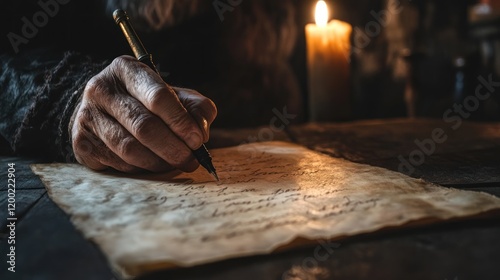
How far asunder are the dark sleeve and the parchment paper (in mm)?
188

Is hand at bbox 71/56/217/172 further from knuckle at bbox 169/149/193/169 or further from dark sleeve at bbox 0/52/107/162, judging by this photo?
dark sleeve at bbox 0/52/107/162

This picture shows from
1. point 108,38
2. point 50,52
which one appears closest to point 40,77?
point 50,52

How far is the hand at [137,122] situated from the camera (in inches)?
28.0

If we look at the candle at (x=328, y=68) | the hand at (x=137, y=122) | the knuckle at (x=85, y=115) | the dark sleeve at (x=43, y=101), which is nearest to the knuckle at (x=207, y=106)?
the hand at (x=137, y=122)

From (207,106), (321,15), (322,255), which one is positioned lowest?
(322,255)

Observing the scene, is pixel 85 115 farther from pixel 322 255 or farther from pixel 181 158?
pixel 322 255

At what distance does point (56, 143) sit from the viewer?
3.14 ft

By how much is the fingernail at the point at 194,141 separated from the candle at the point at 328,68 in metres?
0.90

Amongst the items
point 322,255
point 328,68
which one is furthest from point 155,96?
point 328,68

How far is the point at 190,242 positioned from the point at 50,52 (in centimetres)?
94

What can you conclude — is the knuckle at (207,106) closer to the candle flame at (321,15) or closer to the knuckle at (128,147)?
the knuckle at (128,147)

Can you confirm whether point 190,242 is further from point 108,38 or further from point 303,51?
point 303,51

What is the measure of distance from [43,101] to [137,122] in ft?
1.37

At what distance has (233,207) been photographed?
545mm
